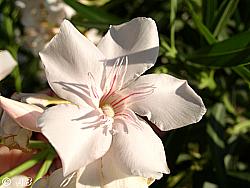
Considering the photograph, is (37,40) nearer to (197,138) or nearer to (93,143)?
(197,138)

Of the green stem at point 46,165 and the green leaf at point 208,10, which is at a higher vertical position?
the green leaf at point 208,10

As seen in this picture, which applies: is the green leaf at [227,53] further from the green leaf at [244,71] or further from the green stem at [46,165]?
the green stem at [46,165]

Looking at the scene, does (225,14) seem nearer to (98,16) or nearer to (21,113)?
(98,16)

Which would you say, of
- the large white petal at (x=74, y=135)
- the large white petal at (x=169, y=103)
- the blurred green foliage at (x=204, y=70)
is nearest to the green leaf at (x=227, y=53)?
the blurred green foliage at (x=204, y=70)

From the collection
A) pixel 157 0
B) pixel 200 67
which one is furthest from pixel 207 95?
pixel 157 0

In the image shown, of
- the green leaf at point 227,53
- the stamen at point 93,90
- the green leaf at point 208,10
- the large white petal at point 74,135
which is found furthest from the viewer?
the green leaf at point 208,10

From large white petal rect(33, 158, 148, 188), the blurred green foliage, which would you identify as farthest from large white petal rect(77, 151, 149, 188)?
the blurred green foliage
